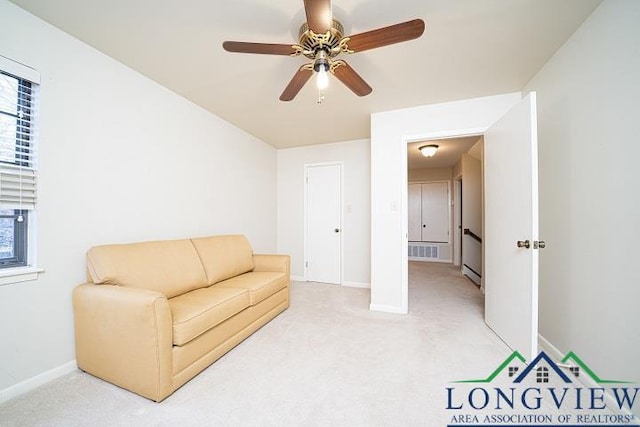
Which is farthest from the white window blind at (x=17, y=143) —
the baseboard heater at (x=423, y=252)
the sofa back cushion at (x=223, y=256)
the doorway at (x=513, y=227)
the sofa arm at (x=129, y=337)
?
the baseboard heater at (x=423, y=252)

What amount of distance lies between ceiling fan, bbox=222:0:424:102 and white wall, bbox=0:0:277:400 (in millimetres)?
1278

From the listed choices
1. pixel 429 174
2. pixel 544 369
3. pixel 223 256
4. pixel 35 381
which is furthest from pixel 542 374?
pixel 429 174

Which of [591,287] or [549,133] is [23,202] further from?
[549,133]

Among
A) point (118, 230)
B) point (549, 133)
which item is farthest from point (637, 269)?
point (118, 230)

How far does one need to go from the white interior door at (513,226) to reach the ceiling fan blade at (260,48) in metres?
1.72

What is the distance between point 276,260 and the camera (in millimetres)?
2939

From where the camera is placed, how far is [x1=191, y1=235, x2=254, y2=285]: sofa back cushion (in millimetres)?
2428

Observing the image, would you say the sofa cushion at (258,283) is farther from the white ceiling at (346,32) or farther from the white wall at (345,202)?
the white ceiling at (346,32)

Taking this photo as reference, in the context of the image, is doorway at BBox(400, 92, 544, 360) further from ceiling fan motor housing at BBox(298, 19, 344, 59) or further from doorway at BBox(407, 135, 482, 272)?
doorway at BBox(407, 135, 482, 272)

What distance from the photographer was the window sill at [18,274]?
1413mm

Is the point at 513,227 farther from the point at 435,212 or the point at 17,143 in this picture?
the point at 435,212

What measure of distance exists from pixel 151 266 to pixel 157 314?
2.23 ft

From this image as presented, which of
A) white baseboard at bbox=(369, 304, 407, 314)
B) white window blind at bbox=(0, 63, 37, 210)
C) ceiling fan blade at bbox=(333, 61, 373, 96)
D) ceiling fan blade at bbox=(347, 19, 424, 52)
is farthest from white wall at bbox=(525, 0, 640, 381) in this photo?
white window blind at bbox=(0, 63, 37, 210)

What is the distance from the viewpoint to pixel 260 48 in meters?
1.43
